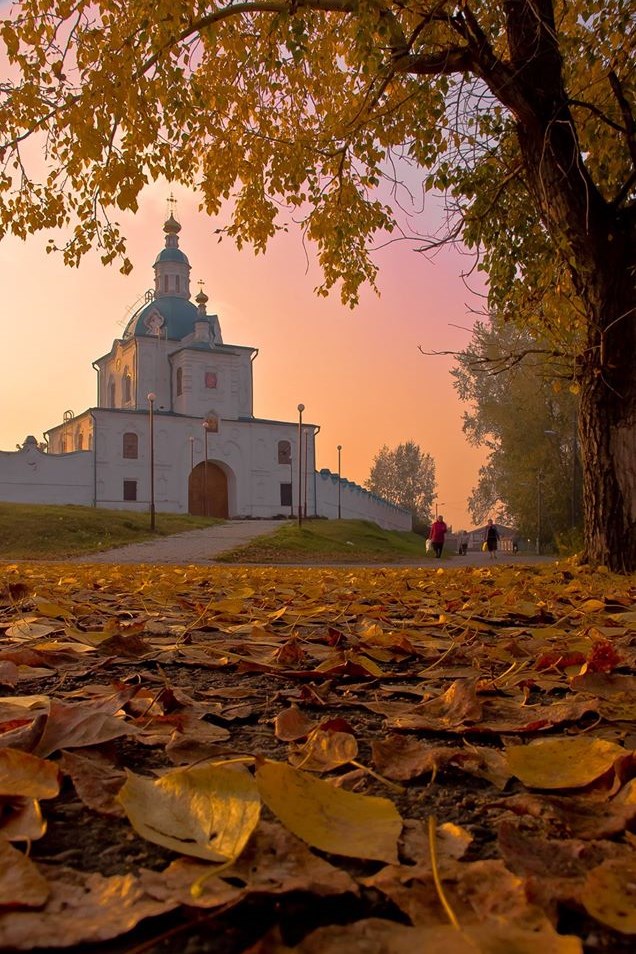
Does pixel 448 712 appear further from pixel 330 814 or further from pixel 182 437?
pixel 182 437

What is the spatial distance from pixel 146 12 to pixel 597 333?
4225mm

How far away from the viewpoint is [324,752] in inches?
43.9

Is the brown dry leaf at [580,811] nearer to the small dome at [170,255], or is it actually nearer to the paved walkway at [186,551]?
the paved walkway at [186,551]

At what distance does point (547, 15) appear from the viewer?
5820 mm

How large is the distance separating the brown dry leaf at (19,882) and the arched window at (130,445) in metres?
46.8

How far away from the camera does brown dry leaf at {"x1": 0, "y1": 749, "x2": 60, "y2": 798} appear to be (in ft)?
2.83

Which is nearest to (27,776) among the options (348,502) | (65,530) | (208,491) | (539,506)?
(65,530)

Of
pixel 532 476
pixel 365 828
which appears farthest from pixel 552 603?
pixel 532 476

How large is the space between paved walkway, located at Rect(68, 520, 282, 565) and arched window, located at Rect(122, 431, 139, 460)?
20.7 metres

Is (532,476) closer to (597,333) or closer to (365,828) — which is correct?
(597,333)

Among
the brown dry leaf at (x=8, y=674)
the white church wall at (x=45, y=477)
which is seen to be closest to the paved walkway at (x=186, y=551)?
the brown dry leaf at (x=8, y=674)

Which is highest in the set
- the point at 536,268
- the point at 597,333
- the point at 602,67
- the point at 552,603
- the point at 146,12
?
the point at 602,67

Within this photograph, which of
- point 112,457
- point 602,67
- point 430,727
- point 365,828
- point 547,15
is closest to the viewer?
point 365,828

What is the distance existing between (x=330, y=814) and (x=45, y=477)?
45029mm
